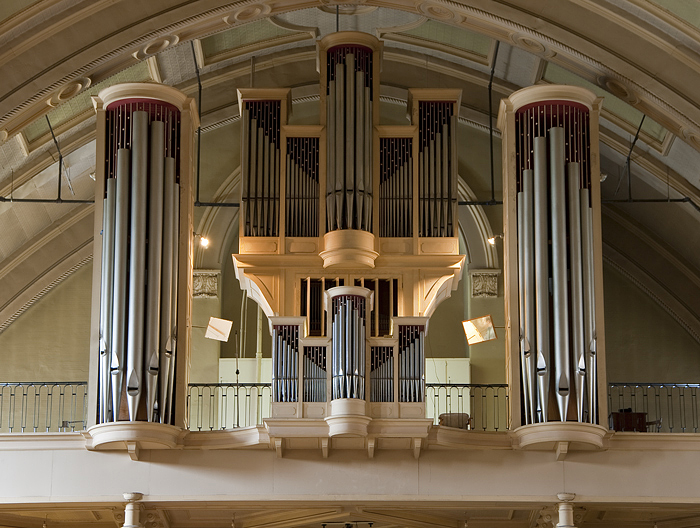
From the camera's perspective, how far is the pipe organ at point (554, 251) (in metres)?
14.6

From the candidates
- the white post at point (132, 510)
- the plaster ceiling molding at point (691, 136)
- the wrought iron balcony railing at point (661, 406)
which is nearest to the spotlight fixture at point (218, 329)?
the white post at point (132, 510)

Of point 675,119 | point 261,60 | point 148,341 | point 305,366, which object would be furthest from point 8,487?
point 675,119

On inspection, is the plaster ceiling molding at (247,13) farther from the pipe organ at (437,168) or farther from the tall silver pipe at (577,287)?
the tall silver pipe at (577,287)

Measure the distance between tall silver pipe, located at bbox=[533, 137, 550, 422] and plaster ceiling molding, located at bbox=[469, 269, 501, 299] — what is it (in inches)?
165

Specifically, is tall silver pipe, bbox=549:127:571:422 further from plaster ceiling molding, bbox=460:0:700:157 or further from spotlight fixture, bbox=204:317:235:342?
spotlight fixture, bbox=204:317:235:342

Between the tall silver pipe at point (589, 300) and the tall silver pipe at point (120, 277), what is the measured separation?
5.37 m

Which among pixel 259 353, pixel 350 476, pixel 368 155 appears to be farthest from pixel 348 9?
pixel 350 476

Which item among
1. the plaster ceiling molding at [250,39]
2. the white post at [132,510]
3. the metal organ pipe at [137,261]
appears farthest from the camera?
the plaster ceiling molding at [250,39]

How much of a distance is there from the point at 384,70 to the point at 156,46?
444 cm

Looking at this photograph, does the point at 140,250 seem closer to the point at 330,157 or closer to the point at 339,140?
the point at 330,157

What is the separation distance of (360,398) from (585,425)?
255 centimetres

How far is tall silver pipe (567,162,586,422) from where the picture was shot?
14.5 m

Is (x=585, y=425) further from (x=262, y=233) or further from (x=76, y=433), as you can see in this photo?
(x=76, y=433)

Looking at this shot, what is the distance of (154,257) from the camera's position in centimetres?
1493
